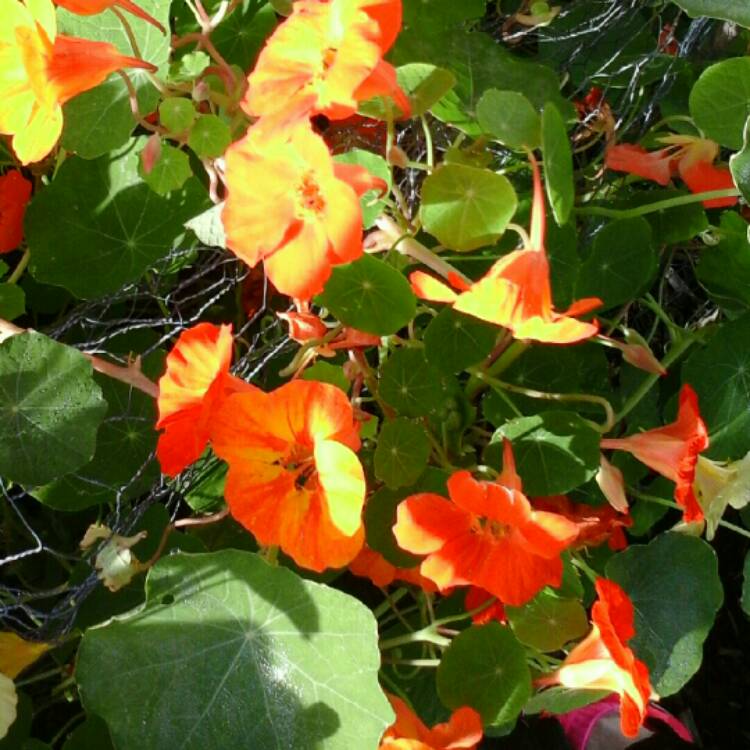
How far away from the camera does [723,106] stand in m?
1.00

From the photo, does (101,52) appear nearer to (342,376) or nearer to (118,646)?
(342,376)

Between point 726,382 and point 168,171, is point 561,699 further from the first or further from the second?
point 168,171

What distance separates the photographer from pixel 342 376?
99 cm

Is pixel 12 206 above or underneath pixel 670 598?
above

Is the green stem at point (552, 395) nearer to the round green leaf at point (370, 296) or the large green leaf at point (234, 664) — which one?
the round green leaf at point (370, 296)

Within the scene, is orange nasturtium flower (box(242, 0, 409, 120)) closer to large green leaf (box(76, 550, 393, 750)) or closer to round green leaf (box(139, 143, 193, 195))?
round green leaf (box(139, 143, 193, 195))

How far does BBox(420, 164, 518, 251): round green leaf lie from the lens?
2.76ft

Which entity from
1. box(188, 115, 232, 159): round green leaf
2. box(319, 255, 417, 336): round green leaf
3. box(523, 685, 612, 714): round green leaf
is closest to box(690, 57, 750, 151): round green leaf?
box(319, 255, 417, 336): round green leaf

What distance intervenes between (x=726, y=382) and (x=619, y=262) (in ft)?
0.65

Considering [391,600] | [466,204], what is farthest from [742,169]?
[391,600]

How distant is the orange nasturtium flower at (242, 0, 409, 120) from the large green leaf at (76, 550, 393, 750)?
1.37 feet

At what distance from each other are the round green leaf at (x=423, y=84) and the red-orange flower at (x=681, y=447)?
0.36 meters

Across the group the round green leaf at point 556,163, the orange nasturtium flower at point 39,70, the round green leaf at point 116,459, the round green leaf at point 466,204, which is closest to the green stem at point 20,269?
the round green leaf at point 116,459

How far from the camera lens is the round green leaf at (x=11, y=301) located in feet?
3.51
